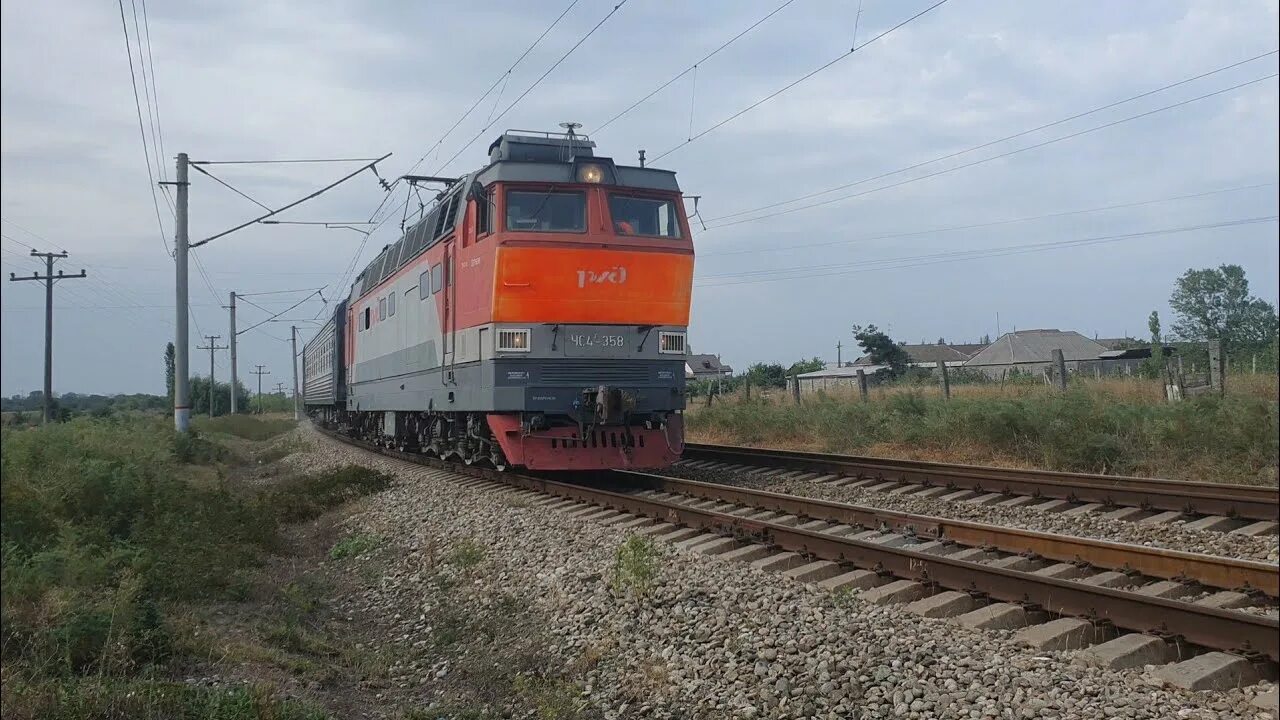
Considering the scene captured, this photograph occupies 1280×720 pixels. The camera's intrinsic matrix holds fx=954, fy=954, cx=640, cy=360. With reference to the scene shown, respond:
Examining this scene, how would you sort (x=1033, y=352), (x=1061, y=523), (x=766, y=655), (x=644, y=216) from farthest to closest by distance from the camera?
(x=1033, y=352)
(x=644, y=216)
(x=1061, y=523)
(x=766, y=655)

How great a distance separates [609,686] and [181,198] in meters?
17.1

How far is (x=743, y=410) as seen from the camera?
854 inches

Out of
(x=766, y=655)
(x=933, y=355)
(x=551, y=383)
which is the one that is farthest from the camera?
(x=933, y=355)

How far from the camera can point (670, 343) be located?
1195 cm

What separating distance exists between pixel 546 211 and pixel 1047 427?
6.47 m

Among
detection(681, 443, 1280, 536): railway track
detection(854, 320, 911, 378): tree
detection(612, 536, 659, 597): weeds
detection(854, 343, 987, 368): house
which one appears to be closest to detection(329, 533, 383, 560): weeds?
detection(612, 536, 659, 597): weeds

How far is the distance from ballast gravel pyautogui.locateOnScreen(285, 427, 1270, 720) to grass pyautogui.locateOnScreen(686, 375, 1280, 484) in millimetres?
1390

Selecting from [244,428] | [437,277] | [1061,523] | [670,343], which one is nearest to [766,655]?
[1061,523]

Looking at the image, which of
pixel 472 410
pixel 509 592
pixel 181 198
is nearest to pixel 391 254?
pixel 181 198

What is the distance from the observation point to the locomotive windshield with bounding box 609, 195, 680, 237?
38.4 ft

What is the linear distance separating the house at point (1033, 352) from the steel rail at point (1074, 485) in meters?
1.16

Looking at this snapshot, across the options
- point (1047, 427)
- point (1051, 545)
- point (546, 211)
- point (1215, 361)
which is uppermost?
point (546, 211)

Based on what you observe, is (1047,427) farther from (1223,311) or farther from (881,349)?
(881,349)

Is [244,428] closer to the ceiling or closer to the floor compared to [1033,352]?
closer to the floor
